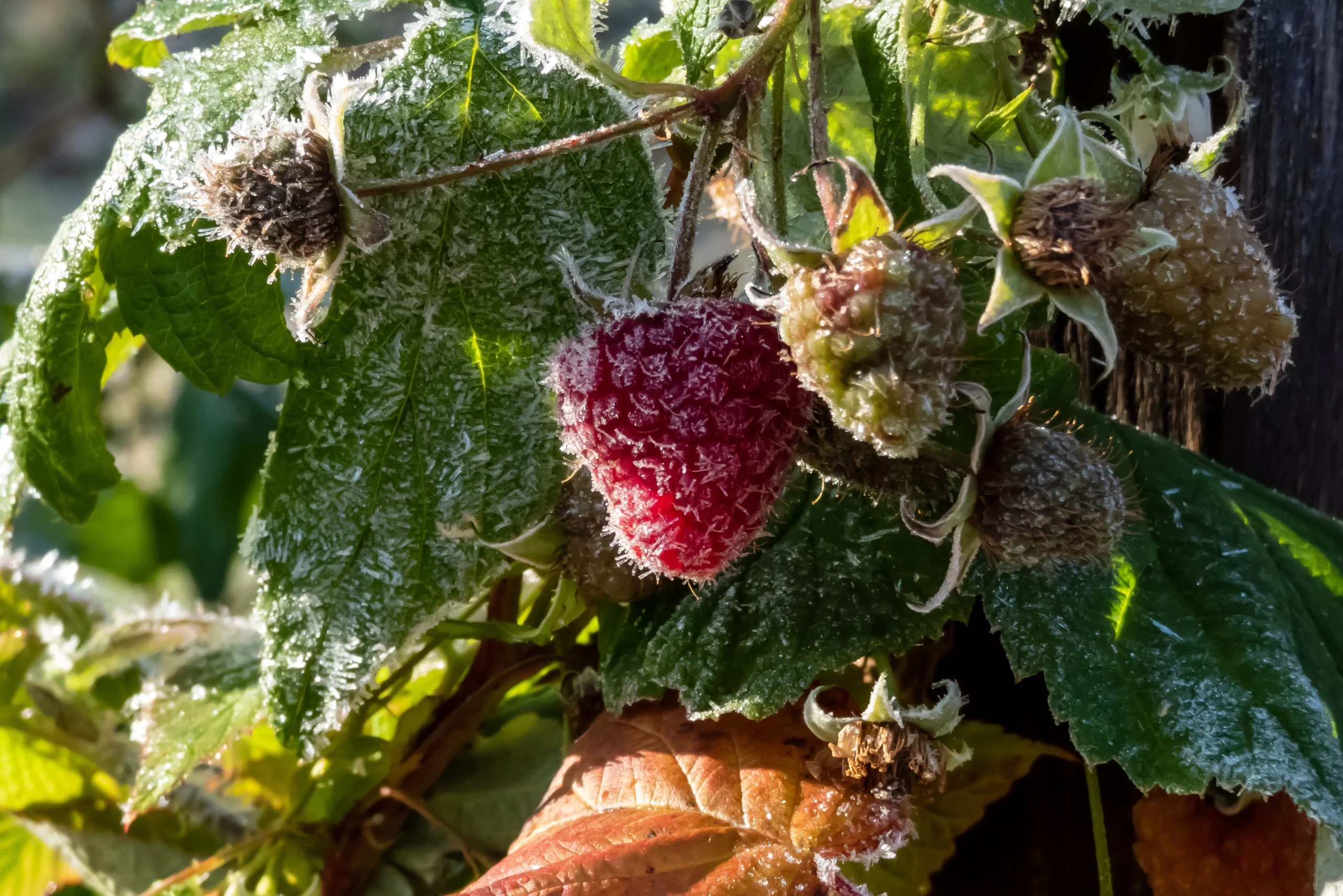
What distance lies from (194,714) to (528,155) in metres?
0.44

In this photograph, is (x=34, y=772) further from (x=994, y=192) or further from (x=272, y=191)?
(x=994, y=192)

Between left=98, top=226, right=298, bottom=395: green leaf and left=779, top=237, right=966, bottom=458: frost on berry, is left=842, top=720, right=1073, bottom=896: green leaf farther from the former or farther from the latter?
left=98, top=226, right=298, bottom=395: green leaf

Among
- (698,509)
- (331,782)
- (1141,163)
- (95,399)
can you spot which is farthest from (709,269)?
(331,782)

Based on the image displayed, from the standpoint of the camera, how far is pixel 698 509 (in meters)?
0.40

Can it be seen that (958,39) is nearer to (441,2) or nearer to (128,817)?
(441,2)

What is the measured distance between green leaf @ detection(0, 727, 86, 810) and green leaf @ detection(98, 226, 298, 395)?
15.9 inches

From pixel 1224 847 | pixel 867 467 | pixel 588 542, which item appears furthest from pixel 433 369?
pixel 1224 847

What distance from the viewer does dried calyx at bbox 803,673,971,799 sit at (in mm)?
459

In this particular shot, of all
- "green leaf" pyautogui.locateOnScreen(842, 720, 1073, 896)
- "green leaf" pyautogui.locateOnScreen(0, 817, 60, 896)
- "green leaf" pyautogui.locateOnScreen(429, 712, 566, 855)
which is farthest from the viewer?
"green leaf" pyautogui.locateOnScreen(0, 817, 60, 896)

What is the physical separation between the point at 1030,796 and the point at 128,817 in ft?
1.79

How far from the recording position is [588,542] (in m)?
0.51

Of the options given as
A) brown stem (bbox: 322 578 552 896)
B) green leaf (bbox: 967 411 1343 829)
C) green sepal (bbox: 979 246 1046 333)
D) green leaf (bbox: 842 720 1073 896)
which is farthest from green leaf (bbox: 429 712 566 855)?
green sepal (bbox: 979 246 1046 333)

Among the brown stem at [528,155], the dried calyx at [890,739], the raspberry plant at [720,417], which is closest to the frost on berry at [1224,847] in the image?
the raspberry plant at [720,417]

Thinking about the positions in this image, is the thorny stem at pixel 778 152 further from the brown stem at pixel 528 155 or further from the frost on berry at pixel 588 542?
the frost on berry at pixel 588 542
